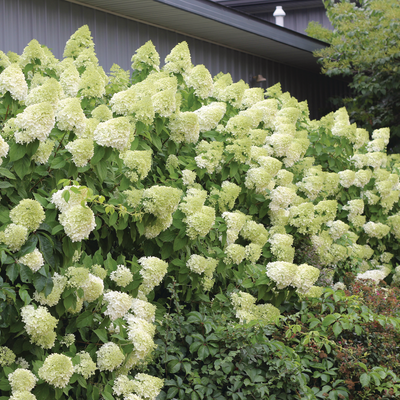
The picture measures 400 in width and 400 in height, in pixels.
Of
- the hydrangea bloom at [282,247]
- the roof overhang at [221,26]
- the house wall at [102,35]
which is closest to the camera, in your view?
the hydrangea bloom at [282,247]

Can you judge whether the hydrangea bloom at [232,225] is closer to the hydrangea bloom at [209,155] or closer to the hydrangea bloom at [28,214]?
the hydrangea bloom at [209,155]

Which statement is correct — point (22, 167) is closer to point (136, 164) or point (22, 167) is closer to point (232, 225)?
point (136, 164)

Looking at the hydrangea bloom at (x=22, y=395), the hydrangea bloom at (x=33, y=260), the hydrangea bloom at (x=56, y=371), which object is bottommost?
the hydrangea bloom at (x=22, y=395)

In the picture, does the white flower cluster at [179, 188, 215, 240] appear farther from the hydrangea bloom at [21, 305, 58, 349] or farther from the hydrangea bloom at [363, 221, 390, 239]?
the hydrangea bloom at [363, 221, 390, 239]

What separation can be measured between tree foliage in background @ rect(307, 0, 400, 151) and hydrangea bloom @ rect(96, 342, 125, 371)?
799 cm

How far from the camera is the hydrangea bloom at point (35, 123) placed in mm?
2320

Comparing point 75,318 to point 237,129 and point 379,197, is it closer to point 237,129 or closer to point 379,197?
point 237,129

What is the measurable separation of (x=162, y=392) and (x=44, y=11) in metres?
5.17

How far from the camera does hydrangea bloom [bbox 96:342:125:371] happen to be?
94.1 inches

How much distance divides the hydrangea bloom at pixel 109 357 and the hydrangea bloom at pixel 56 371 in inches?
9.7

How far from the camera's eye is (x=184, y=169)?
11.7 ft

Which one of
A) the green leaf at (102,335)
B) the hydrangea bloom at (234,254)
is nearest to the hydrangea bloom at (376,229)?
the hydrangea bloom at (234,254)

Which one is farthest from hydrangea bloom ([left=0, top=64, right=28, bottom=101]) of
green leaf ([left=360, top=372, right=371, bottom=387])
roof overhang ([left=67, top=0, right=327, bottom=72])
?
roof overhang ([left=67, top=0, right=327, bottom=72])

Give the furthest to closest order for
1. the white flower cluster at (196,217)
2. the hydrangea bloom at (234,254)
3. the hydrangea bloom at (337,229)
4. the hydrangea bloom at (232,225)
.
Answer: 1. the hydrangea bloom at (337,229)
2. the hydrangea bloom at (232,225)
3. the hydrangea bloom at (234,254)
4. the white flower cluster at (196,217)
